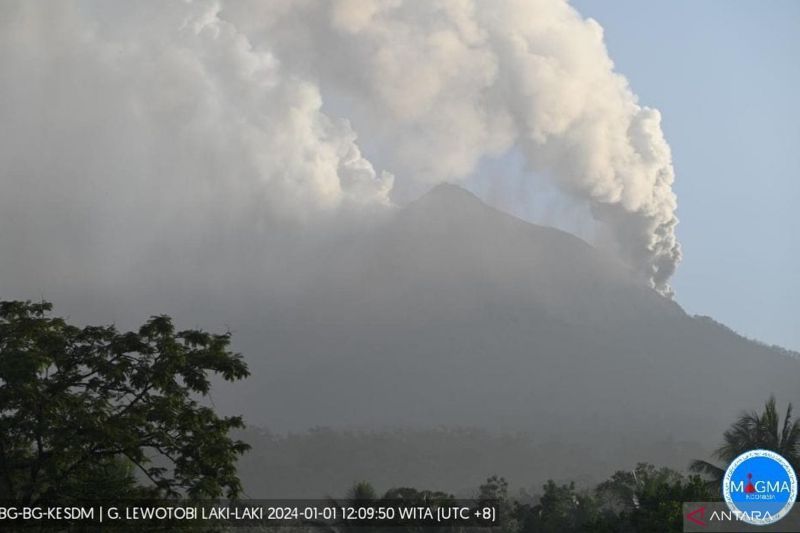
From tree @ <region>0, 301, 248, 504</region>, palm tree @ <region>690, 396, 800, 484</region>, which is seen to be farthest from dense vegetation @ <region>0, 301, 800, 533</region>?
palm tree @ <region>690, 396, 800, 484</region>

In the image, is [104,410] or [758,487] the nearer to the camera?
[104,410]

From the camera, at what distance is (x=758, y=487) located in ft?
104

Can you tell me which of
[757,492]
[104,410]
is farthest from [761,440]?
[104,410]

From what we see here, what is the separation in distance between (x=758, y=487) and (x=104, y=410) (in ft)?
69.0

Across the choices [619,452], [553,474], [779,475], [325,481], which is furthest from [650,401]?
[779,475]

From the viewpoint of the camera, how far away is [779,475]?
33500 millimetres

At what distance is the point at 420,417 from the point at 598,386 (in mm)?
37753

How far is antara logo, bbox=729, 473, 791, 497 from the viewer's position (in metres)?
31.5

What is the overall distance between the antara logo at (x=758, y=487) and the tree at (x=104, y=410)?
17060mm

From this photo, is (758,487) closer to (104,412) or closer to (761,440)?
(761,440)

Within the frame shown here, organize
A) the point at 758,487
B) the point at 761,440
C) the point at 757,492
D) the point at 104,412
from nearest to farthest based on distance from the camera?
the point at 104,412 < the point at 757,492 < the point at 758,487 < the point at 761,440

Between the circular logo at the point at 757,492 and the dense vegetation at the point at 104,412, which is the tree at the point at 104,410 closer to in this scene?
the dense vegetation at the point at 104,412

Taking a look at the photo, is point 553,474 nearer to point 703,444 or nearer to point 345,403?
point 703,444

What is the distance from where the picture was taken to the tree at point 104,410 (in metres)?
22.9
